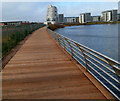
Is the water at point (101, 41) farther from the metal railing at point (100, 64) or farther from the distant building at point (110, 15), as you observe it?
the distant building at point (110, 15)

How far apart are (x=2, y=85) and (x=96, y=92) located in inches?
98.6

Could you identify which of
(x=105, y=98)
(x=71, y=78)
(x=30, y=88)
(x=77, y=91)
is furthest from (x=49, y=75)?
(x=105, y=98)

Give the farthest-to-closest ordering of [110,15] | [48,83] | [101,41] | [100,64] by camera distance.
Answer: [110,15], [101,41], [100,64], [48,83]

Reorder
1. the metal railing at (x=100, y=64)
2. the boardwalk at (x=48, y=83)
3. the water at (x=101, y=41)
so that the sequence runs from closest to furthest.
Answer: the metal railing at (x=100, y=64) → the boardwalk at (x=48, y=83) → the water at (x=101, y=41)

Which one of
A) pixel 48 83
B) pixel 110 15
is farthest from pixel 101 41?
pixel 110 15

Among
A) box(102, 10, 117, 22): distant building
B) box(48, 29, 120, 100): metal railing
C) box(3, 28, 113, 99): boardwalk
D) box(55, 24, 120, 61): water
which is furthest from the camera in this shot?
box(102, 10, 117, 22): distant building

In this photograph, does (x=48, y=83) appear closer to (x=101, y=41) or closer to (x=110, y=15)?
(x=101, y=41)

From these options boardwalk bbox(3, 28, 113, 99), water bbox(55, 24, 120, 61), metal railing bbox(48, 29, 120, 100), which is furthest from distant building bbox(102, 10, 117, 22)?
boardwalk bbox(3, 28, 113, 99)

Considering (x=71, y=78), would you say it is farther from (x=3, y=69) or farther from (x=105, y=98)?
(x=3, y=69)

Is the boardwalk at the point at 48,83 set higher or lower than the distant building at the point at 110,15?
lower

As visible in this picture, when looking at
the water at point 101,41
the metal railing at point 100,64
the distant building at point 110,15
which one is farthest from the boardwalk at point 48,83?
the distant building at point 110,15

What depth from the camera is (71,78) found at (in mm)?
6191

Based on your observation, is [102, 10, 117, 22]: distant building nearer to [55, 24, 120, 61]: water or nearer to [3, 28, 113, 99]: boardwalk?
[55, 24, 120, 61]: water

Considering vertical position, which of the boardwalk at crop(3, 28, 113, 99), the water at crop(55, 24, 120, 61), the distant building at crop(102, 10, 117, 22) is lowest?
the water at crop(55, 24, 120, 61)
